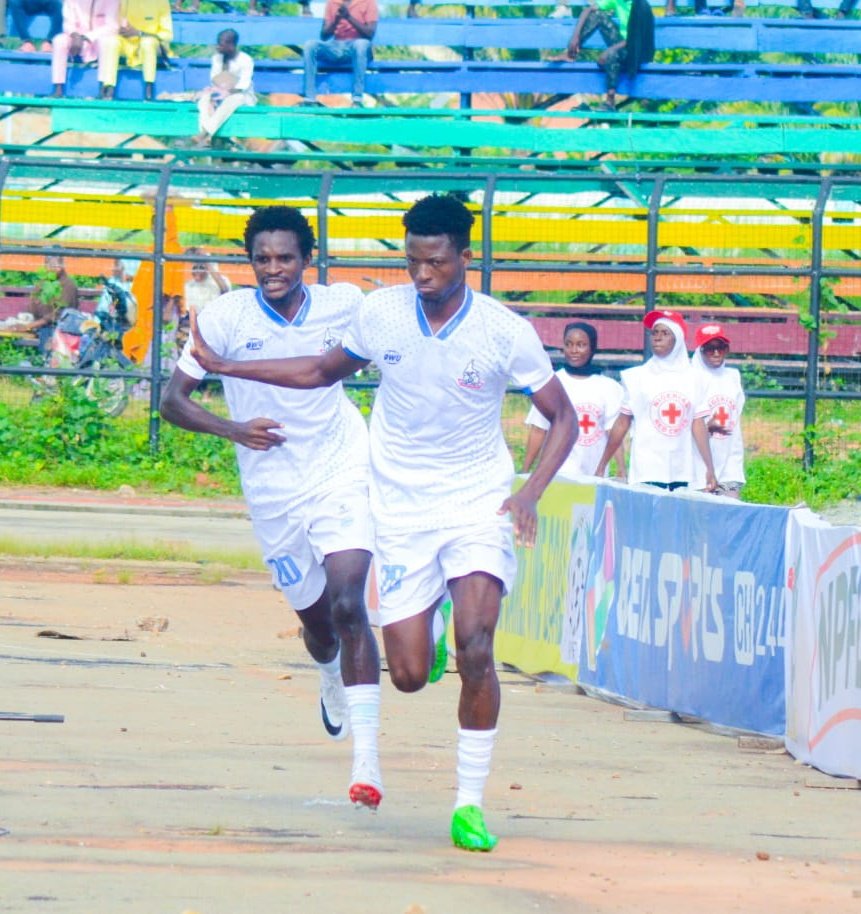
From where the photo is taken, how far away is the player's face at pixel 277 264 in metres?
7.68

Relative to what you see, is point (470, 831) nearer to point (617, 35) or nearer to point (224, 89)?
point (224, 89)

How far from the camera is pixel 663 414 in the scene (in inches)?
569

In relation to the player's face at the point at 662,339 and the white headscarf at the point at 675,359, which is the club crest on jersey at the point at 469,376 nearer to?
the player's face at the point at 662,339

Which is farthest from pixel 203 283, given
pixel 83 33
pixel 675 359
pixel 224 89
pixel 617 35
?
pixel 675 359

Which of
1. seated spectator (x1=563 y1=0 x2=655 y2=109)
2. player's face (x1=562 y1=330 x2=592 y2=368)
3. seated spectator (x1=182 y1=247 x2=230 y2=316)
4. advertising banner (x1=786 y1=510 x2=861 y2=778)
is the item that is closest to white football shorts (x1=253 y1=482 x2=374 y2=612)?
advertising banner (x1=786 y1=510 x2=861 y2=778)

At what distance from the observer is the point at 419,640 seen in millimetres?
6871

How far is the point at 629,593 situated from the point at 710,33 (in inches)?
801

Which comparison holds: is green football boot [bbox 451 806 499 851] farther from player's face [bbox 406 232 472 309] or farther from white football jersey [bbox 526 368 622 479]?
white football jersey [bbox 526 368 622 479]

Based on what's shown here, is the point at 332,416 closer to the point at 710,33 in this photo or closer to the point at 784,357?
the point at 784,357

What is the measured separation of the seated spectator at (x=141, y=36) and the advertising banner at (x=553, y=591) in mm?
18286

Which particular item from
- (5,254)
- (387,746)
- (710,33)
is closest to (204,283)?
(5,254)

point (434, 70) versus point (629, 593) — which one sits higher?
point (434, 70)

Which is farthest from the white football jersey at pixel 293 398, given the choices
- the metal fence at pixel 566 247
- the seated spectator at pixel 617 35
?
the seated spectator at pixel 617 35

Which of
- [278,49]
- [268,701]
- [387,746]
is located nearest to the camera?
[387,746]
